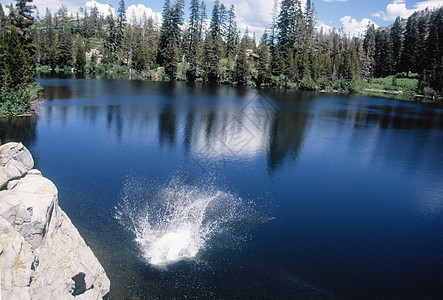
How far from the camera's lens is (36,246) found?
927cm

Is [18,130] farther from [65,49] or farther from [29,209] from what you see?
[65,49]

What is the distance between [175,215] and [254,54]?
3952 inches

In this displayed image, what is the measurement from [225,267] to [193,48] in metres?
91.9

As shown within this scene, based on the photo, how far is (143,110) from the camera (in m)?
47.0

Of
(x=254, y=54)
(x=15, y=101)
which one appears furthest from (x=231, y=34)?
(x=15, y=101)

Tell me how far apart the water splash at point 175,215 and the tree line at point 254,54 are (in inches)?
3165

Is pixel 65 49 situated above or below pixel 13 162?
above

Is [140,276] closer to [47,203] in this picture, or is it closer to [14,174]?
[47,203]

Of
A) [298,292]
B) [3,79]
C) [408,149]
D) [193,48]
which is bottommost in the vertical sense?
[298,292]

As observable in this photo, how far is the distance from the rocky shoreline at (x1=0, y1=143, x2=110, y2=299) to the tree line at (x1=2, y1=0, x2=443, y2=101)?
293 feet

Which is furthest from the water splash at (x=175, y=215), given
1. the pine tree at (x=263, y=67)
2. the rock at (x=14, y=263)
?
the pine tree at (x=263, y=67)

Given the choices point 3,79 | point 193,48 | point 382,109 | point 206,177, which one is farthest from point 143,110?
point 193,48

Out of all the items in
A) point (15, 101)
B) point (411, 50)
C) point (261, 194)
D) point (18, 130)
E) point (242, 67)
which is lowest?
Result: point (261, 194)

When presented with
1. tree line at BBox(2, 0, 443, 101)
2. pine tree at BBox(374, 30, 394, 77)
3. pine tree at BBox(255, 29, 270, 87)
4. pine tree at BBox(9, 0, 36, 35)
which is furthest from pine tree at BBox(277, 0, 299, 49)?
pine tree at BBox(9, 0, 36, 35)
